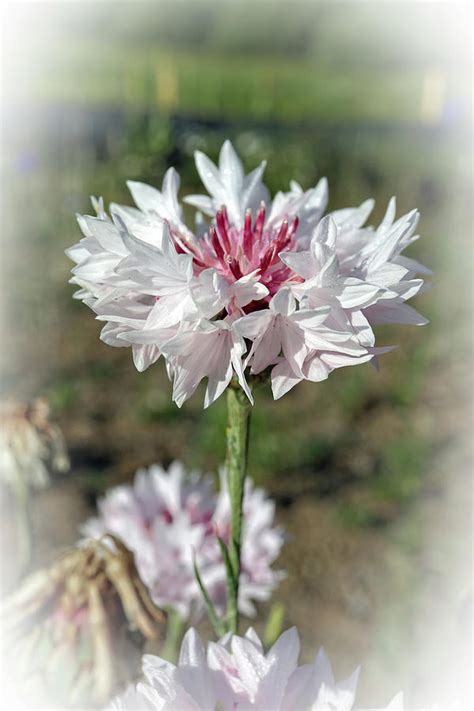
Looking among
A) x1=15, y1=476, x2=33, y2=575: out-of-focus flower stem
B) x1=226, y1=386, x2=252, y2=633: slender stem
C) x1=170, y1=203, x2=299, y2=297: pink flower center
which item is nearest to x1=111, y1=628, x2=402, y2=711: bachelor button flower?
x1=226, y1=386, x2=252, y2=633: slender stem

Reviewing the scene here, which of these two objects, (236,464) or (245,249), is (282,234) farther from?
(236,464)

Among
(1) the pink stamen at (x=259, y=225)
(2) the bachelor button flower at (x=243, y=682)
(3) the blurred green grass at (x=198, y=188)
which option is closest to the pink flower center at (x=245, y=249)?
(1) the pink stamen at (x=259, y=225)

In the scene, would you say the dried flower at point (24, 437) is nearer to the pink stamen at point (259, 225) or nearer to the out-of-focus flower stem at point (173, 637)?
the out-of-focus flower stem at point (173, 637)

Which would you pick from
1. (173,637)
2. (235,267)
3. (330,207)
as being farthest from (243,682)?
(330,207)

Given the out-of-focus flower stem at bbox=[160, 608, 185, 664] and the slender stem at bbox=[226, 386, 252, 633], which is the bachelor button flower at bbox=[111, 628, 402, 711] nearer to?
the slender stem at bbox=[226, 386, 252, 633]

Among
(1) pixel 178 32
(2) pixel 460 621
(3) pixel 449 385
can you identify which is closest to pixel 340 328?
(2) pixel 460 621

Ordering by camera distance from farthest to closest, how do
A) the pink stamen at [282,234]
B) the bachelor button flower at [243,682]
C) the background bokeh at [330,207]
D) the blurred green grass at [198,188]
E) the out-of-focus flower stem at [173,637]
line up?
1. the blurred green grass at [198,188]
2. the background bokeh at [330,207]
3. the out-of-focus flower stem at [173,637]
4. the pink stamen at [282,234]
5. the bachelor button flower at [243,682]

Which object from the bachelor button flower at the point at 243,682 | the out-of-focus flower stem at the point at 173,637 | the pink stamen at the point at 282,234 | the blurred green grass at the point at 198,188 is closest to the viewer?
the bachelor button flower at the point at 243,682
